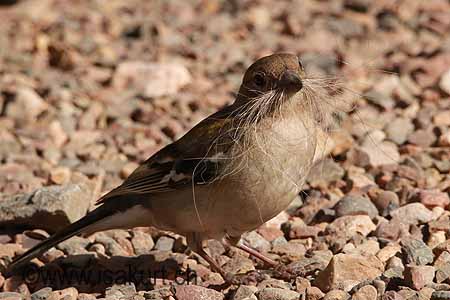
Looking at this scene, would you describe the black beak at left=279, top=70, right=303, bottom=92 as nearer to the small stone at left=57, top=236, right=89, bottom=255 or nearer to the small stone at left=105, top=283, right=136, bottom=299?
the small stone at left=105, top=283, right=136, bottom=299

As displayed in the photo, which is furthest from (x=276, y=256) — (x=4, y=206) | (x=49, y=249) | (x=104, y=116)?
(x=104, y=116)

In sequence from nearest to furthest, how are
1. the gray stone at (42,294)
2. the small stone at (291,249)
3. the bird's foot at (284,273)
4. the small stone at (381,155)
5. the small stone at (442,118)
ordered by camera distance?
the gray stone at (42,294)
the bird's foot at (284,273)
the small stone at (291,249)
the small stone at (381,155)
the small stone at (442,118)

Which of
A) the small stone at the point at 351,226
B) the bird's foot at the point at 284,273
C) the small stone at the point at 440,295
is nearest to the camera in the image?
the small stone at the point at 440,295

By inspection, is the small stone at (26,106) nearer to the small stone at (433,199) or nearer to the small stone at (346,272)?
the small stone at (433,199)

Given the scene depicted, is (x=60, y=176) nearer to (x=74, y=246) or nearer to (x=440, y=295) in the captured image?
(x=74, y=246)

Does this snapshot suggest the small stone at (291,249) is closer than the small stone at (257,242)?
Yes

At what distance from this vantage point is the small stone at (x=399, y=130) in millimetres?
8452

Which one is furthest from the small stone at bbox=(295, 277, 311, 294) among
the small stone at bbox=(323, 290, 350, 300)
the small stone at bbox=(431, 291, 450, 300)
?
the small stone at bbox=(431, 291, 450, 300)

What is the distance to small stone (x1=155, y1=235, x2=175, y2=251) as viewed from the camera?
23.2 feet

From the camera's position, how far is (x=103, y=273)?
21.7ft

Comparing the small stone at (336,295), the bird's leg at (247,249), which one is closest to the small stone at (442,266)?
the small stone at (336,295)

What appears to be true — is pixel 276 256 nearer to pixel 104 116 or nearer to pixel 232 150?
pixel 232 150

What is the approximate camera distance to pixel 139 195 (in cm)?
668

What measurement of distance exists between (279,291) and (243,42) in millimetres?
5994
